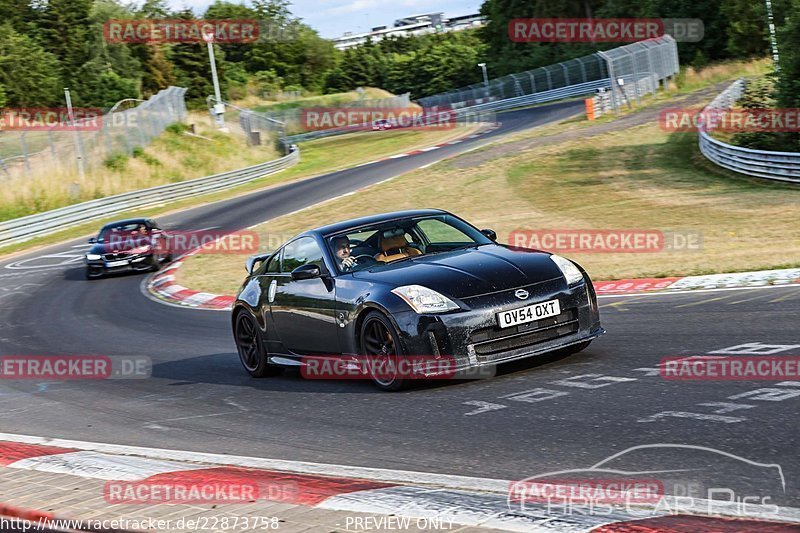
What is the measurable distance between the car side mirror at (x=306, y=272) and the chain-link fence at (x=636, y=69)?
36.3 m

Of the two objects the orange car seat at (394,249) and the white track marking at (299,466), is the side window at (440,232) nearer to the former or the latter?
the orange car seat at (394,249)

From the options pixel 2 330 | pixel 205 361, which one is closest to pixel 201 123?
pixel 2 330

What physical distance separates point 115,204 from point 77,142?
380cm

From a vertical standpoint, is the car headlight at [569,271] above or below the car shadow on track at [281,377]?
above

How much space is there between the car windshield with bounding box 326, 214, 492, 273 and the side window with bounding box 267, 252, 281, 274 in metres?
0.87

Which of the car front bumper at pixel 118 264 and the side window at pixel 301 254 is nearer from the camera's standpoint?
the side window at pixel 301 254

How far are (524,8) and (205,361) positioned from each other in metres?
102

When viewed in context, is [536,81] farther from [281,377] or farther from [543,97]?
[281,377]

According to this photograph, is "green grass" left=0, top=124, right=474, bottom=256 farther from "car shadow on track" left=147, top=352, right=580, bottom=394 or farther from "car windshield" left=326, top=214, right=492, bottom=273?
"car windshield" left=326, top=214, right=492, bottom=273

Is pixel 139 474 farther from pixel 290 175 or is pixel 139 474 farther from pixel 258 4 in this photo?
pixel 258 4

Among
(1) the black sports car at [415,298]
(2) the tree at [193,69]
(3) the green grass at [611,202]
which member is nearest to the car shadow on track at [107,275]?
(3) the green grass at [611,202]

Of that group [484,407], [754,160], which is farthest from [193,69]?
[484,407]

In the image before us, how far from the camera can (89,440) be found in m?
8.26

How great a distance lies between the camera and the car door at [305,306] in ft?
29.9
